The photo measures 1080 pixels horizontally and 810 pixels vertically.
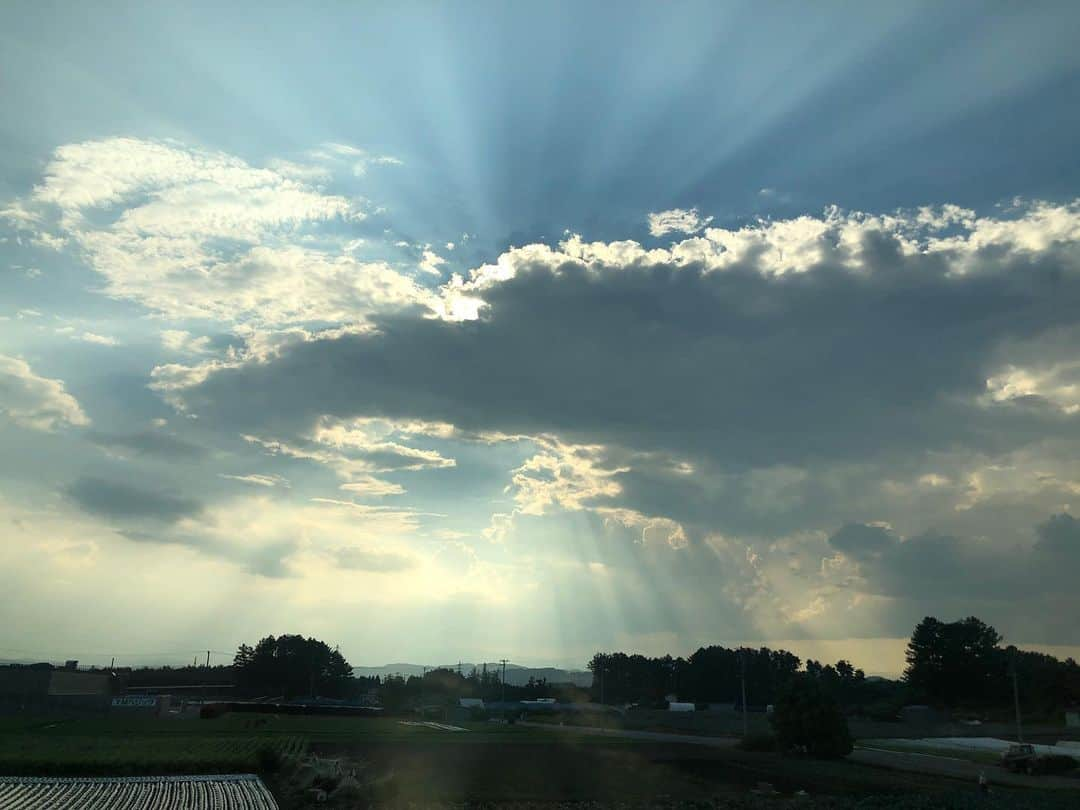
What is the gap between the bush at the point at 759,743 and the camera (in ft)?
Result: 283

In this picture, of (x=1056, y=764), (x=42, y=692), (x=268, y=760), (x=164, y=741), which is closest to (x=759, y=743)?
(x=1056, y=764)

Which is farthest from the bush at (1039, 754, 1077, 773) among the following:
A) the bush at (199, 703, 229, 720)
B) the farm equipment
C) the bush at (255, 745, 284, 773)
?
the bush at (199, 703, 229, 720)

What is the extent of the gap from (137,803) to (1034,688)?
536ft

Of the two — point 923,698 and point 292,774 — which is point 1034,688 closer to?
point 923,698

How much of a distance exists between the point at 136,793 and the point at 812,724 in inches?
2246

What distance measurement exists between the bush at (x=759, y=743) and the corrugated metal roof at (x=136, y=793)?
175 feet

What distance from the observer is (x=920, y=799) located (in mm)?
49969

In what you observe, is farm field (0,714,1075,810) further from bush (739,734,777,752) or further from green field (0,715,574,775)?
bush (739,734,777,752)

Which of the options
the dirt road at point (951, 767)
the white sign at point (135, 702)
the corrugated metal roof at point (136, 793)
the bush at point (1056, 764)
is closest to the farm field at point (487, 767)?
the corrugated metal roof at point (136, 793)

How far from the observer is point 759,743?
87.6 metres

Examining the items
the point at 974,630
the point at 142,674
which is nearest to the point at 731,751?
the point at 974,630

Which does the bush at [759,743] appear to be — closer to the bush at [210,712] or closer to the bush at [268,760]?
the bush at [268,760]

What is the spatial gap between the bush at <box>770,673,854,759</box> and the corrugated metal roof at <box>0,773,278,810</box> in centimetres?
4883

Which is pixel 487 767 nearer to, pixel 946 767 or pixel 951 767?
pixel 946 767
